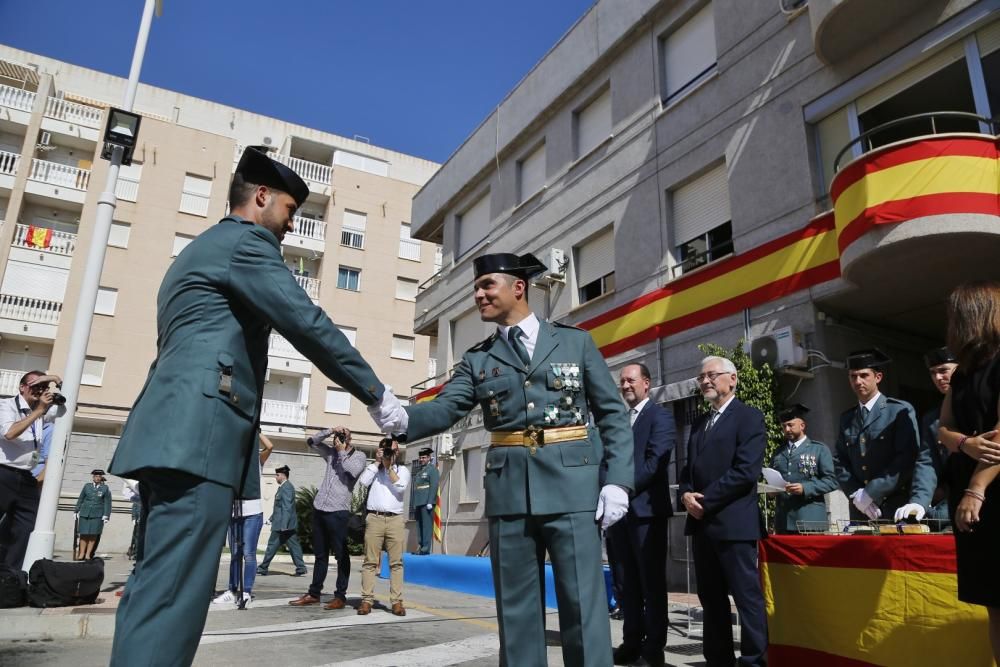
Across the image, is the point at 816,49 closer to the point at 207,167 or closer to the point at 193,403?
the point at 193,403

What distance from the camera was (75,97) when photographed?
1331 inches

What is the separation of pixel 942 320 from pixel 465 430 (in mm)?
12226

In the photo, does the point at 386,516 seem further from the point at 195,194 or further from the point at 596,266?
the point at 195,194

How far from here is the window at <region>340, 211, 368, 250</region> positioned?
35188 millimetres

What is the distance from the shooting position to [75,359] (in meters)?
8.70

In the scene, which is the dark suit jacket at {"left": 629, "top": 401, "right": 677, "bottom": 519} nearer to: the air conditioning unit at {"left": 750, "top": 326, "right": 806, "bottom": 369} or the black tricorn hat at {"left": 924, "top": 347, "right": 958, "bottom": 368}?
the black tricorn hat at {"left": 924, "top": 347, "right": 958, "bottom": 368}

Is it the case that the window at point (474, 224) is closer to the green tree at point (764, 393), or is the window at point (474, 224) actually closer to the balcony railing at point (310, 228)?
the green tree at point (764, 393)

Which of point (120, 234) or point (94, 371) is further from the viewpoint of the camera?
point (120, 234)

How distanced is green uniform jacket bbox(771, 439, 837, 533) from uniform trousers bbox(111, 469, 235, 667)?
5.22 meters

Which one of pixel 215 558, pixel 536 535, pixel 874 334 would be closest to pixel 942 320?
pixel 874 334

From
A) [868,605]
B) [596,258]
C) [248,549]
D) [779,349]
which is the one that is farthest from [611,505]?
[596,258]

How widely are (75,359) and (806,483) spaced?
8.32 metres

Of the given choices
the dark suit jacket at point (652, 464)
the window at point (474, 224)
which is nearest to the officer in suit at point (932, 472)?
the dark suit jacket at point (652, 464)

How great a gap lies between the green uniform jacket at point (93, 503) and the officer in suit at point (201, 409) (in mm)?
17242
